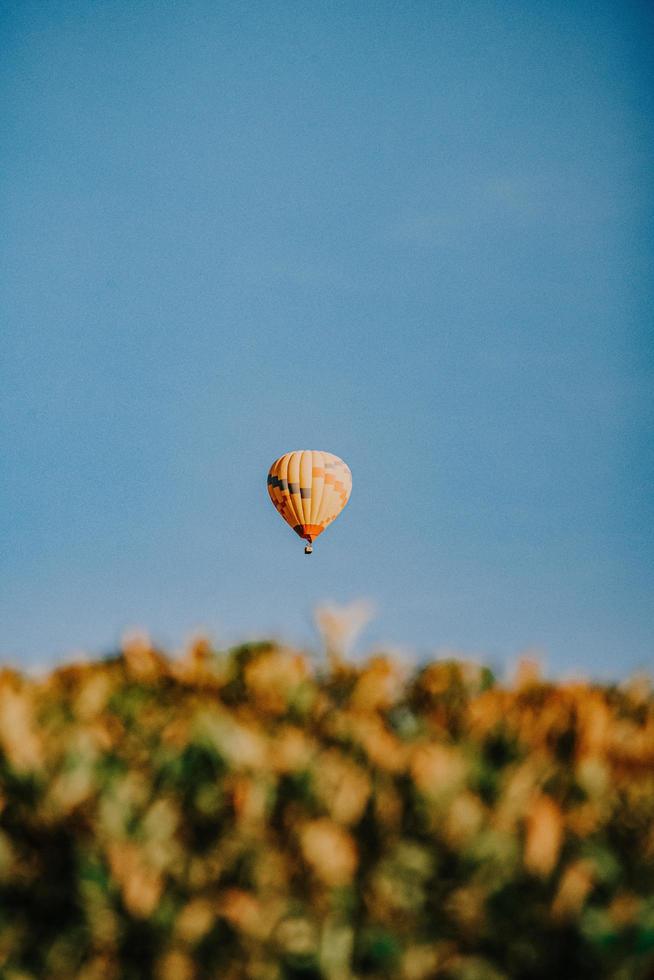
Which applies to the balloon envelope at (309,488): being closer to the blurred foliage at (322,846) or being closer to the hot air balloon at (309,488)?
the hot air balloon at (309,488)

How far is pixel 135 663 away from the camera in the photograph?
4676 millimetres

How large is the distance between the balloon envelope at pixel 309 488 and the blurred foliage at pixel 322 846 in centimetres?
2943

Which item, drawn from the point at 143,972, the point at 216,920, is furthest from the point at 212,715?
the point at 143,972

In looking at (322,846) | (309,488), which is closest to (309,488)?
(309,488)

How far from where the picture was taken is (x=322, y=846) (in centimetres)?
345

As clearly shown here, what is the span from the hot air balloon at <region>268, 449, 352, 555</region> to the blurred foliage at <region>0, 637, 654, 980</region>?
29.4m

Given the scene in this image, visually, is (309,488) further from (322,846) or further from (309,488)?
(322,846)

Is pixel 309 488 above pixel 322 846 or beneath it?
above

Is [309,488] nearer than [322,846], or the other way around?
[322,846]

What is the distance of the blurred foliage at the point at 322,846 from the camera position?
3467 mm

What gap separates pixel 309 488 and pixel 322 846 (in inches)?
1190

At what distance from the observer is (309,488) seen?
33.6 metres

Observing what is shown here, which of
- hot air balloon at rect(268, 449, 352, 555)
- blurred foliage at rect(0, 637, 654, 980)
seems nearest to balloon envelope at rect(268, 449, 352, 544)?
hot air balloon at rect(268, 449, 352, 555)

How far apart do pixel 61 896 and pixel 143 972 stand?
49 cm
